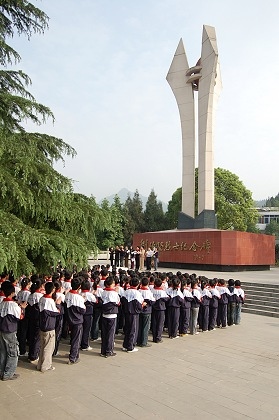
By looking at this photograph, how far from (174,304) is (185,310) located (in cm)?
43

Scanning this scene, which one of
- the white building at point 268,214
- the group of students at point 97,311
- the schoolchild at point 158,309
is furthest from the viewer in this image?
the white building at point 268,214

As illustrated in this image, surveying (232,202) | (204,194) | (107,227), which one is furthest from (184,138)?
(107,227)

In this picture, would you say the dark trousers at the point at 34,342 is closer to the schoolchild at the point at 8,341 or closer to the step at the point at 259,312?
the schoolchild at the point at 8,341

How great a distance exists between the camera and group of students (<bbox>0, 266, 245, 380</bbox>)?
5.52m

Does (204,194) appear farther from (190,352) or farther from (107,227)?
(107,227)

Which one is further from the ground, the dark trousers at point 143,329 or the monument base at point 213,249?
the monument base at point 213,249

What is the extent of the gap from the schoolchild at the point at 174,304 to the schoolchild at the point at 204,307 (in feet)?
2.85

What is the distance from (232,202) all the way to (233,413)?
29.7 m

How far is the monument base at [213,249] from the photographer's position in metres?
17.7

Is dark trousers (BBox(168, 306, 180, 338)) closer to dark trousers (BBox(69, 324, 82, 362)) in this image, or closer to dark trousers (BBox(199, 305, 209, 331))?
dark trousers (BBox(199, 305, 209, 331))

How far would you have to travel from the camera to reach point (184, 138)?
21.8m

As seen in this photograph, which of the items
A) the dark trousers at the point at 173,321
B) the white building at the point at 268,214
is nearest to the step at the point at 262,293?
the dark trousers at the point at 173,321

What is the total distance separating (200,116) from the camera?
20.9m

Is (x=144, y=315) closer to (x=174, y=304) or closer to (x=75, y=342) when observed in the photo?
(x=174, y=304)
